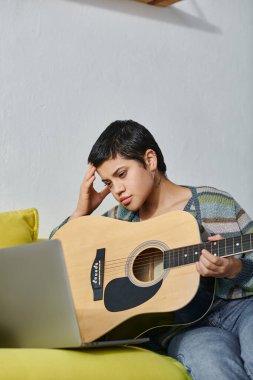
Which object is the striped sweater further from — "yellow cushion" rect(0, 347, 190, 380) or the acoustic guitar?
A: "yellow cushion" rect(0, 347, 190, 380)

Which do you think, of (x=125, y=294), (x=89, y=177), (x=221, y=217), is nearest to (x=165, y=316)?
(x=125, y=294)

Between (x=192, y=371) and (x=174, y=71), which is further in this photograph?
(x=174, y=71)

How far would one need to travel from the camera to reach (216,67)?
3268 millimetres

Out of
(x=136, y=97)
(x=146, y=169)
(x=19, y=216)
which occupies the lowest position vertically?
(x=19, y=216)

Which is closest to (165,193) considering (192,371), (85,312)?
(85,312)

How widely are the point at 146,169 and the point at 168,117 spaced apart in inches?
38.7

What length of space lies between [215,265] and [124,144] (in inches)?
20.6

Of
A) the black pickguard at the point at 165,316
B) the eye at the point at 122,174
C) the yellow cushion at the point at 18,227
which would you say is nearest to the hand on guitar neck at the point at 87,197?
the yellow cushion at the point at 18,227

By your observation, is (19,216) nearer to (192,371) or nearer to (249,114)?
(192,371)

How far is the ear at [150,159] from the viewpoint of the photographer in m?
2.16

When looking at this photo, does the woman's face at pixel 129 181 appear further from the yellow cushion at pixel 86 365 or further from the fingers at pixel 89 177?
the yellow cushion at pixel 86 365

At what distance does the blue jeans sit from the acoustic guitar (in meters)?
0.05

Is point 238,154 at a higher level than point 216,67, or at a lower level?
lower

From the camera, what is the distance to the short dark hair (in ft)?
7.05
